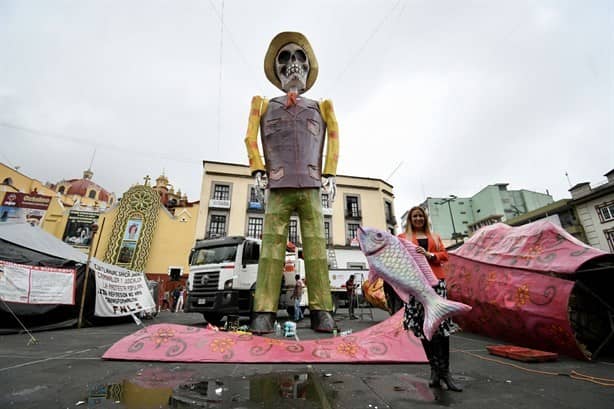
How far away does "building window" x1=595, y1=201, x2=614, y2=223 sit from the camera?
15.8 m

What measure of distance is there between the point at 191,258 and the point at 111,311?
2.44 metres

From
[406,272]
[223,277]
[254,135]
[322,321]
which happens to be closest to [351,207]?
[223,277]

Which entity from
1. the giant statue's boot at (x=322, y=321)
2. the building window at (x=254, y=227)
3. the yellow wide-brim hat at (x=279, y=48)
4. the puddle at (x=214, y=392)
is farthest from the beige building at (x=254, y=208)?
the puddle at (x=214, y=392)

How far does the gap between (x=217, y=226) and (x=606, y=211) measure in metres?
24.6

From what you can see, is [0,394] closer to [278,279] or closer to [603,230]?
[278,279]

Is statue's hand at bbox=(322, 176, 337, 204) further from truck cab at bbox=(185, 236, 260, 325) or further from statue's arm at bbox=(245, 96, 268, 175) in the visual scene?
truck cab at bbox=(185, 236, 260, 325)

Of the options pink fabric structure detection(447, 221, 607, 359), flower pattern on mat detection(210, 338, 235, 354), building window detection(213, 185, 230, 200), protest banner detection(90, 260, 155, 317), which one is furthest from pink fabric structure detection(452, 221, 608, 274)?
building window detection(213, 185, 230, 200)

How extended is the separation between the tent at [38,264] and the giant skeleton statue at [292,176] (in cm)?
566

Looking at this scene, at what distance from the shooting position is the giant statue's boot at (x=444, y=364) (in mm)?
2084

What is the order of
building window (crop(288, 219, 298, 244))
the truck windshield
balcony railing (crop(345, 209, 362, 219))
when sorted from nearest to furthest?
the truck windshield → building window (crop(288, 219, 298, 244)) → balcony railing (crop(345, 209, 362, 219))

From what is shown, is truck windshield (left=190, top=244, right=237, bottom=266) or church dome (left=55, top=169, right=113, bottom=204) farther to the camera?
church dome (left=55, top=169, right=113, bottom=204)

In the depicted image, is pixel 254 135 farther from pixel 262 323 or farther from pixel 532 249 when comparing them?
pixel 532 249

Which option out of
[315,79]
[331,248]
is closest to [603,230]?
[331,248]

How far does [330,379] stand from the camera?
2.33 metres
